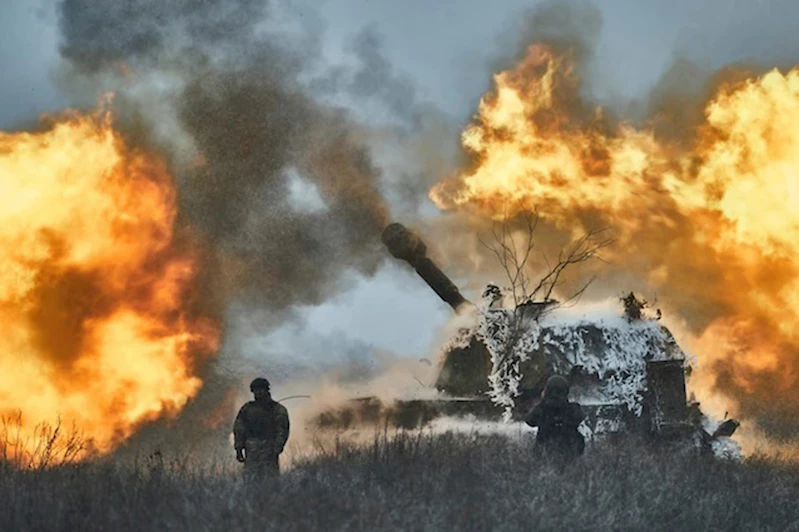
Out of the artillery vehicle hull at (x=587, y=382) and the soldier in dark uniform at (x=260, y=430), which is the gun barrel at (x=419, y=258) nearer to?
the artillery vehicle hull at (x=587, y=382)

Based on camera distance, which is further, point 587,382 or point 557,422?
point 587,382

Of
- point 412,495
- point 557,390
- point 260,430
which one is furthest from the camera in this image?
point 557,390

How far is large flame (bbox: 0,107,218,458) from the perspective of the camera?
1606 centimetres

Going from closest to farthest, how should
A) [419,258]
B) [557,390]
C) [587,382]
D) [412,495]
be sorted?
[412,495] < [557,390] < [587,382] < [419,258]

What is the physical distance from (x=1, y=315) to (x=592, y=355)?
9943 millimetres

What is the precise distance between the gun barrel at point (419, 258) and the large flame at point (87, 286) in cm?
436

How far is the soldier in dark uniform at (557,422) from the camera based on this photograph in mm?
11656

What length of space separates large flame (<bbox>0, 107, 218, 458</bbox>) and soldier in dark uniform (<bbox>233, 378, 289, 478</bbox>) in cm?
526

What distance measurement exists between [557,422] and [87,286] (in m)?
9.24

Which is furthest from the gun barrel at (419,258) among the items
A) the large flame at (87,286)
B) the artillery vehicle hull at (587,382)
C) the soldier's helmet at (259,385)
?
the soldier's helmet at (259,385)

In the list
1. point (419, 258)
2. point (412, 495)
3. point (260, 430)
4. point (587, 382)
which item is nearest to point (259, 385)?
point (260, 430)

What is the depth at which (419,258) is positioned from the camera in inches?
728

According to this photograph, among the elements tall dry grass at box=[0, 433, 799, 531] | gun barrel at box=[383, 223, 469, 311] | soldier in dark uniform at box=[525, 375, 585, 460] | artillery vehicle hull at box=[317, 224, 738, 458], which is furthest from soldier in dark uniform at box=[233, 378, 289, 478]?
gun barrel at box=[383, 223, 469, 311]

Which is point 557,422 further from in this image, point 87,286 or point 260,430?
point 87,286
